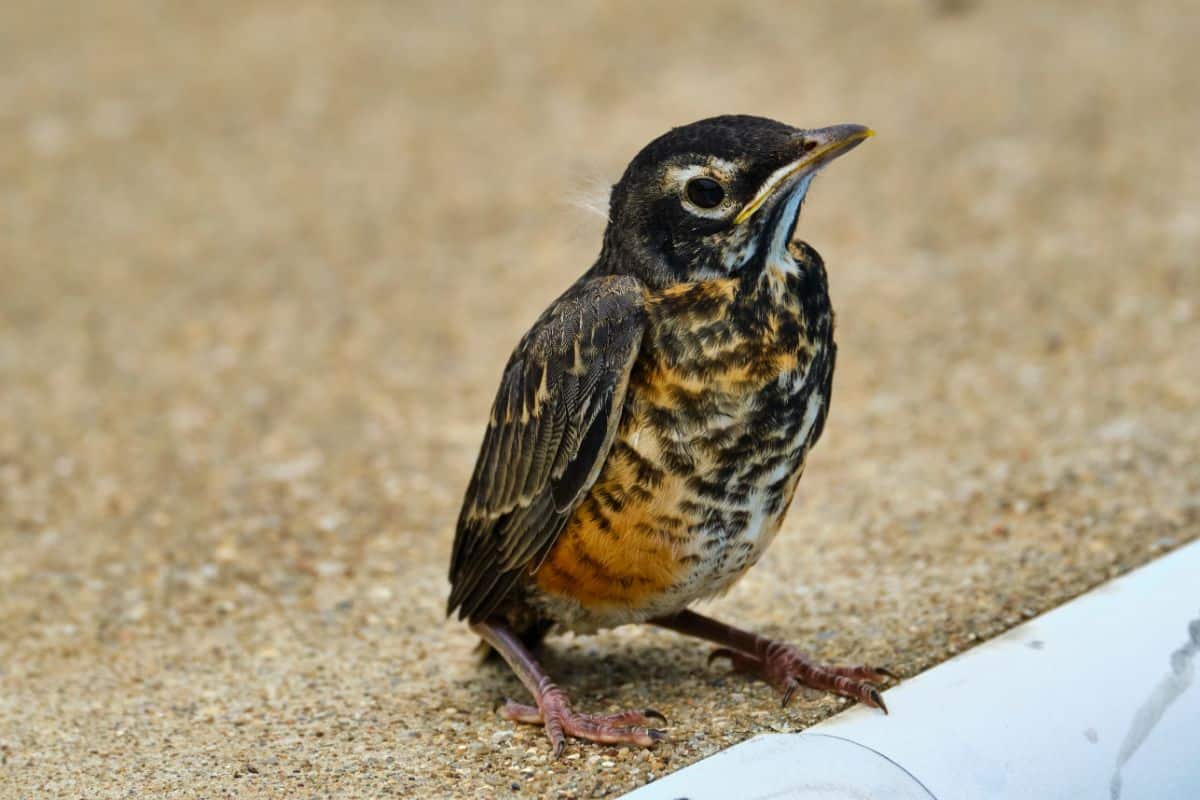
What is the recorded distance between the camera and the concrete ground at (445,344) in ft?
15.1

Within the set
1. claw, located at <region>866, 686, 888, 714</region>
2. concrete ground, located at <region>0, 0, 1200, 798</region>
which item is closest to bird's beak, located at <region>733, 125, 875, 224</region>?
concrete ground, located at <region>0, 0, 1200, 798</region>

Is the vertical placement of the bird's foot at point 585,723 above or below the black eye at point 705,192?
below

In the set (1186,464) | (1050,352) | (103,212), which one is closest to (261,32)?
(103,212)

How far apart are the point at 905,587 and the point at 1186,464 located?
147 centimetres

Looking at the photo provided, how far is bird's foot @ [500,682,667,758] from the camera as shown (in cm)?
395

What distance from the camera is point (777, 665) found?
14.1 ft

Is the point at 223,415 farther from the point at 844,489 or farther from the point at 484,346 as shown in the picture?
the point at 844,489

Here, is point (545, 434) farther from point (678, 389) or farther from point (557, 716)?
point (557, 716)

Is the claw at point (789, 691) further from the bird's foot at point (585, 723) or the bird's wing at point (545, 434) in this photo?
the bird's wing at point (545, 434)

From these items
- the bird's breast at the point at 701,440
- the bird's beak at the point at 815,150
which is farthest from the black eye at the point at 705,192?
the bird's breast at the point at 701,440

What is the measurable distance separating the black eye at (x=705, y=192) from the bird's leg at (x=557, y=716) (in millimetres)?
1373

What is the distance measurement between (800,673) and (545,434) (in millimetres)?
1006

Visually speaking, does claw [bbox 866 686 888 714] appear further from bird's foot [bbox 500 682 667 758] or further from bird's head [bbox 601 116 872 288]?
bird's head [bbox 601 116 872 288]

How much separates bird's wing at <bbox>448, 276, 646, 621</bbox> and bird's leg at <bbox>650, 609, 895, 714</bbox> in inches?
20.4
